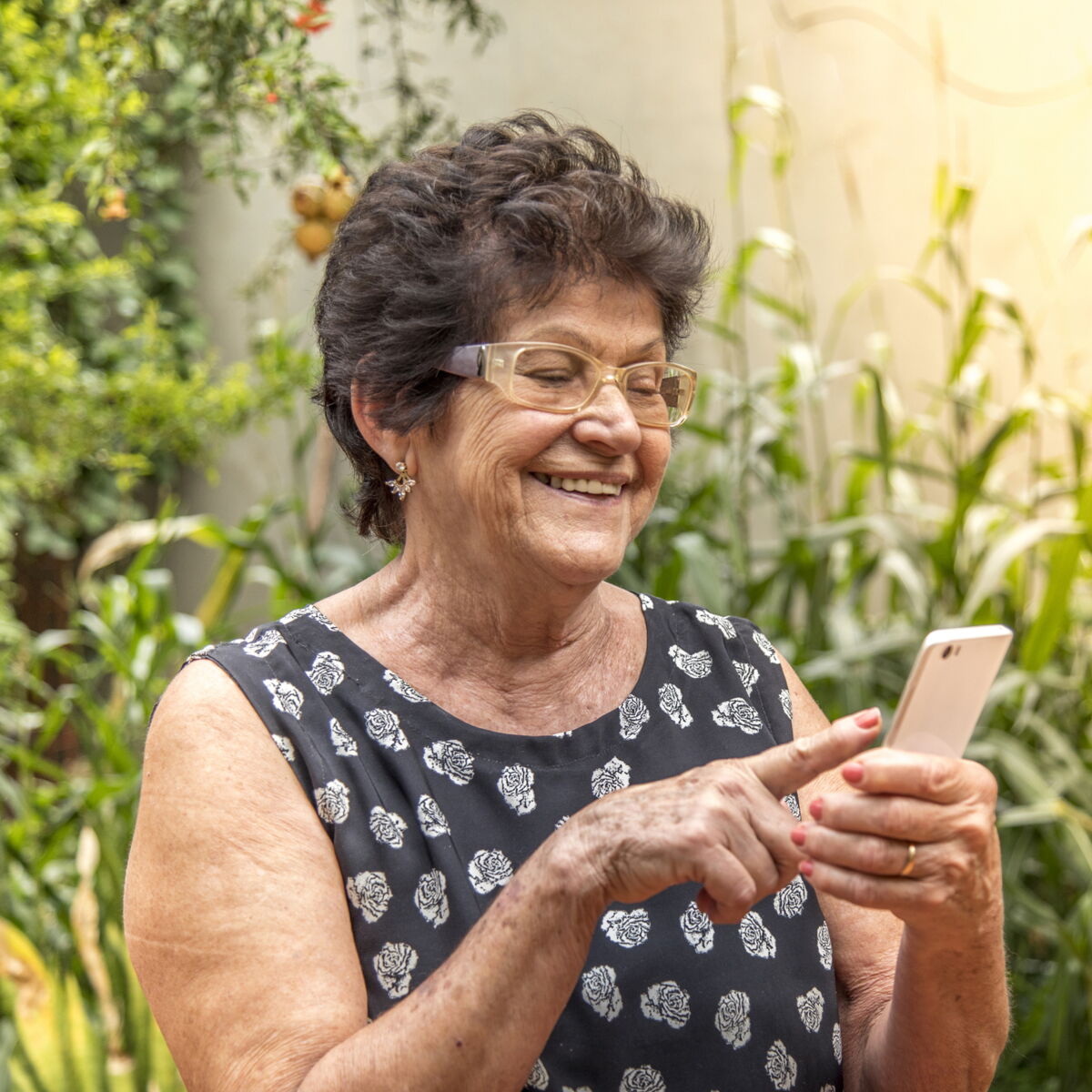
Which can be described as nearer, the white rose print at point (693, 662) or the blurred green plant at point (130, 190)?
the white rose print at point (693, 662)

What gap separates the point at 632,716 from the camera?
4.55 ft

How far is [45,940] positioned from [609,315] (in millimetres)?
1818

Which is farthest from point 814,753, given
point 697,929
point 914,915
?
point 697,929

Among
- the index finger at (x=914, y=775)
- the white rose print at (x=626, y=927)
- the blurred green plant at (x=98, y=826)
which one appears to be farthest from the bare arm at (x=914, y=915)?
the blurred green plant at (x=98, y=826)

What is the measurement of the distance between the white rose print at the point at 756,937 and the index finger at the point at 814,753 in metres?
0.37

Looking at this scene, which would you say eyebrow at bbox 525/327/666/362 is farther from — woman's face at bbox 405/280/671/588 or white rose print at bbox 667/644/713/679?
white rose print at bbox 667/644/713/679

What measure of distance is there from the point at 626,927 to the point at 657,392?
559mm

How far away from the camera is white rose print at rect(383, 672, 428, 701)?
1312 millimetres

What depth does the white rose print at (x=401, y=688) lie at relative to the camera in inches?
51.7

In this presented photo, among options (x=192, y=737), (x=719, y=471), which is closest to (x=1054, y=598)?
(x=719, y=471)

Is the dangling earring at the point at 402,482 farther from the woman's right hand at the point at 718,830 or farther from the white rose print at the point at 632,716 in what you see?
the woman's right hand at the point at 718,830

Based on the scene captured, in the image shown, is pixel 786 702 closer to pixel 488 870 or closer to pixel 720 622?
pixel 720 622

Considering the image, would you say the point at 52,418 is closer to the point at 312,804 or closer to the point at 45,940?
the point at 45,940

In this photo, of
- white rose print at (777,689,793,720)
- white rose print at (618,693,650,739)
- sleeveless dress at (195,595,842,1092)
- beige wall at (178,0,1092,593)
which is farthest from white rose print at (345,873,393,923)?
beige wall at (178,0,1092,593)
